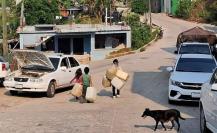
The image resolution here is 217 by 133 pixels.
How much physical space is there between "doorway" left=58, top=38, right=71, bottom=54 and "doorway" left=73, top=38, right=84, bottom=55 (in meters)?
0.59

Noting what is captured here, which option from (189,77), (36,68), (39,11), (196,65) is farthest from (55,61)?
(39,11)

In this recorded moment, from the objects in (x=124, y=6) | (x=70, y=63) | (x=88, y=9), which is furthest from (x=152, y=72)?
(x=124, y=6)

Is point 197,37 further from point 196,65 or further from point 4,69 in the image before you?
point 196,65

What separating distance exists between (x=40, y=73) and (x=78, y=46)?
30547 millimetres

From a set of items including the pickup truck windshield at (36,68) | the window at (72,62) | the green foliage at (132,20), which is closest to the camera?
the pickup truck windshield at (36,68)

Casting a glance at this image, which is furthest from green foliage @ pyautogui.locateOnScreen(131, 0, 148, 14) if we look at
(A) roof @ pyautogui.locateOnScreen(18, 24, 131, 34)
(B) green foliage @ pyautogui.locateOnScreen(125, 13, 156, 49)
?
(A) roof @ pyautogui.locateOnScreen(18, 24, 131, 34)

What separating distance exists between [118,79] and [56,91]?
13.2 feet

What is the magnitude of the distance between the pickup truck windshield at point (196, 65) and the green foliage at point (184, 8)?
67026 millimetres

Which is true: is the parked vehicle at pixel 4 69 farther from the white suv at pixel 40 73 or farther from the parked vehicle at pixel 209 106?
the parked vehicle at pixel 209 106

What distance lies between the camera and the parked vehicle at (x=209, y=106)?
34.2 ft

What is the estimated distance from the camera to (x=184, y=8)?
86.6m

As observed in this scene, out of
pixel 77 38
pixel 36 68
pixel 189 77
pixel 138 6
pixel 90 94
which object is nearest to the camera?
pixel 189 77

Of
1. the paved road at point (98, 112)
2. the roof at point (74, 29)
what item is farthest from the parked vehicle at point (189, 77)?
the roof at point (74, 29)

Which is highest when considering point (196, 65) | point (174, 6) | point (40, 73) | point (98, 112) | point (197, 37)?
point (174, 6)
